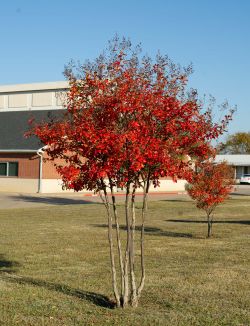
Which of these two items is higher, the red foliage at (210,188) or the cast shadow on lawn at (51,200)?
the red foliage at (210,188)

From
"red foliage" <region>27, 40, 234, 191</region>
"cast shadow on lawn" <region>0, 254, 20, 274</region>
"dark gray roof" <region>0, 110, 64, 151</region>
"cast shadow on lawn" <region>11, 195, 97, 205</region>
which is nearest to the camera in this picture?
"red foliage" <region>27, 40, 234, 191</region>

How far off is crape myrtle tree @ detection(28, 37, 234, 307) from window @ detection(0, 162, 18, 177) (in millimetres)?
34579

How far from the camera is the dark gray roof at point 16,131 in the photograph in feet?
141

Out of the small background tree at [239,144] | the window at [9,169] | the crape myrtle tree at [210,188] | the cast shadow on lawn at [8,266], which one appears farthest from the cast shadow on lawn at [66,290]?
the small background tree at [239,144]

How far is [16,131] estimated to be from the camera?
46.1 m

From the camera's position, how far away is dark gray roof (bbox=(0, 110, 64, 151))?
1693 inches

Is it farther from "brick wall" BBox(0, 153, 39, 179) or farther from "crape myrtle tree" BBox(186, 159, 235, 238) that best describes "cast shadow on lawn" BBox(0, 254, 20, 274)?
"brick wall" BBox(0, 153, 39, 179)

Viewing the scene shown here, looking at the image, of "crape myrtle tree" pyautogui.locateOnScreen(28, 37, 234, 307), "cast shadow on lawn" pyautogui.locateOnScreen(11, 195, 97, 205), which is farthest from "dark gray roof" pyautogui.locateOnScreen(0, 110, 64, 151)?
"crape myrtle tree" pyautogui.locateOnScreen(28, 37, 234, 307)

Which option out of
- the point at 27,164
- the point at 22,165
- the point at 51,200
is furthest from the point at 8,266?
the point at 22,165

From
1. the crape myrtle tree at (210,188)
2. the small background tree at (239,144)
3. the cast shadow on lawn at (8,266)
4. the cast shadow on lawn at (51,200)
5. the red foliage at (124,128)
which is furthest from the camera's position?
the small background tree at (239,144)

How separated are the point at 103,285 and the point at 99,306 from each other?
1.73m

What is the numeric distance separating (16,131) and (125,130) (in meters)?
38.7

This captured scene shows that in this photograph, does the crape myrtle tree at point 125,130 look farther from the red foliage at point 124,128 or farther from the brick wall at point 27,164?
the brick wall at point 27,164

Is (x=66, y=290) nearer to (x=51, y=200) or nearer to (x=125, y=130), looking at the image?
(x=125, y=130)
